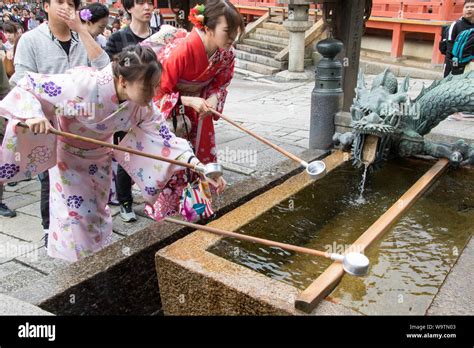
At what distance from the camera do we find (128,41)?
4133 mm

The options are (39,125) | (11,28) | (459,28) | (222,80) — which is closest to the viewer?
(39,125)

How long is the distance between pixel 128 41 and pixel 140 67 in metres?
1.93

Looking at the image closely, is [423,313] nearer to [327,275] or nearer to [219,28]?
[327,275]

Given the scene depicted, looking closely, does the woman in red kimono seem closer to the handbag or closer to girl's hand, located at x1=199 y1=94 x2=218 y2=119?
girl's hand, located at x1=199 y1=94 x2=218 y2=119

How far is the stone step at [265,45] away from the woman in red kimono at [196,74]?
11.0m

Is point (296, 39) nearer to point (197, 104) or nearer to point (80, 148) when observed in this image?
point (197, 104)

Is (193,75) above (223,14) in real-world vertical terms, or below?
below

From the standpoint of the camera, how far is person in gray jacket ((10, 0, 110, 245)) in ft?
10.2

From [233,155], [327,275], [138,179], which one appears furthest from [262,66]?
→ [327,275]

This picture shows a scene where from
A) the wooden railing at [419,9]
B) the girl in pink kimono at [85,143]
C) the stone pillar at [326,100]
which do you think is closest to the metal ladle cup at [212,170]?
the girl in pink kimono at [85,143]

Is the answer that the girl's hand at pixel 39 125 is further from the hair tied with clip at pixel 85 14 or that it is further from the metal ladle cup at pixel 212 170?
the hair tied with clip at pixel 85 14

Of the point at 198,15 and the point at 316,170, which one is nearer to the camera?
the point at 316,170

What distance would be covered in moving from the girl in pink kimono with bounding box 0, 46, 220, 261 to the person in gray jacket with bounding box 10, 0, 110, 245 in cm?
61

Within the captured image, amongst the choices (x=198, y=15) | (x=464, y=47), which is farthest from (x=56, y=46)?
(x=464, y=47)
